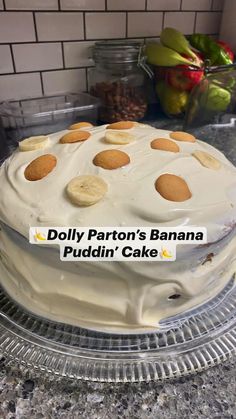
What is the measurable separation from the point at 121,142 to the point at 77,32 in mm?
716

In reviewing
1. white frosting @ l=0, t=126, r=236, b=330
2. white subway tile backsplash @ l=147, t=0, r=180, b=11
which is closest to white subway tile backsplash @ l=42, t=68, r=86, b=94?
white subway tile backsplash @ l=147, t=0, r=180, b=11

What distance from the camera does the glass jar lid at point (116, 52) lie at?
107 cm

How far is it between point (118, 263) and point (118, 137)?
26cm

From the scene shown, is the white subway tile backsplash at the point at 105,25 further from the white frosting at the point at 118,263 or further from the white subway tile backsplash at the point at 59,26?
the white frosting at the point at 118,263

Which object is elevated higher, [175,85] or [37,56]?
[37,56]

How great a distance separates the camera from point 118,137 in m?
0.59

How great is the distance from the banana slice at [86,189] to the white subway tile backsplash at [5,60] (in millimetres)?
731

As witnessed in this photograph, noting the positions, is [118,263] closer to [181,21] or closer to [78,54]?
[78,54]

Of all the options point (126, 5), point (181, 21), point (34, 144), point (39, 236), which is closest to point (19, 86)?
point (126, 5)

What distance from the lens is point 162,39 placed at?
115 centimetres

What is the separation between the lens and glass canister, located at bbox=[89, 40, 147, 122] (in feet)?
3.55

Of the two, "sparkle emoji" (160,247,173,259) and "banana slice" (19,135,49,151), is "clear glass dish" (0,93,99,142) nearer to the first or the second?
"banana slice" (19,135,49,151)

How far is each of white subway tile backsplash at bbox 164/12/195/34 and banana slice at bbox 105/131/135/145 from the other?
34.7 inches

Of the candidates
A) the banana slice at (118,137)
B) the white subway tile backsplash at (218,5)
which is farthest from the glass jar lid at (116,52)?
the banana slice at (118,137)
